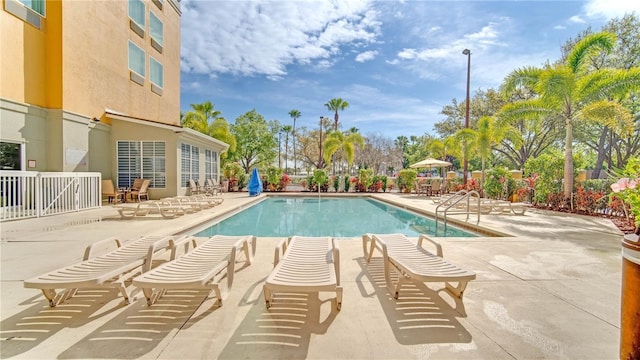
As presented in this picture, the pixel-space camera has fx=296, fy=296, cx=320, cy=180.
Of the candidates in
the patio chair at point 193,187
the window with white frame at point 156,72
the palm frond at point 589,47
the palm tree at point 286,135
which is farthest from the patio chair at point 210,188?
the palm tree at point 286,135

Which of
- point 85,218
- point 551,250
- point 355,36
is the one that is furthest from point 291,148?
point 551,250

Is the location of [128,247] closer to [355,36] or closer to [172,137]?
[172,137]

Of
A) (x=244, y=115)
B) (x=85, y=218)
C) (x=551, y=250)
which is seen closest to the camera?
(x=551, y=250)

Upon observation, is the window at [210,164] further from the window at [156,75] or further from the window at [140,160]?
the window at [156,75]

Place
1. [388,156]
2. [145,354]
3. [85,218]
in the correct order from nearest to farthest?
[145,354] < [85,218] < [388,156]

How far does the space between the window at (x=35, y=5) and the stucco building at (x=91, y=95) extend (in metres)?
0.03

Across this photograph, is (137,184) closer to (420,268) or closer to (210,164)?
(210,164)

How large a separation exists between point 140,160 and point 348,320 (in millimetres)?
13313

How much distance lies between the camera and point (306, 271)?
3.19 meters

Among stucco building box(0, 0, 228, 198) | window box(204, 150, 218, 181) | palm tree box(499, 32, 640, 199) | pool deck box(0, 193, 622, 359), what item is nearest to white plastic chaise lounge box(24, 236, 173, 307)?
pool deck box(0, 193, 622, 359)

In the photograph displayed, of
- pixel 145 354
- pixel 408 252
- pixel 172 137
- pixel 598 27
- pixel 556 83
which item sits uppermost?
pixel 598 27

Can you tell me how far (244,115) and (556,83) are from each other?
3188cm

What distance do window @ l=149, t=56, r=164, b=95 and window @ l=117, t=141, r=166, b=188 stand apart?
5.20 meters

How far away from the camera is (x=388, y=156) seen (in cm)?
4616
